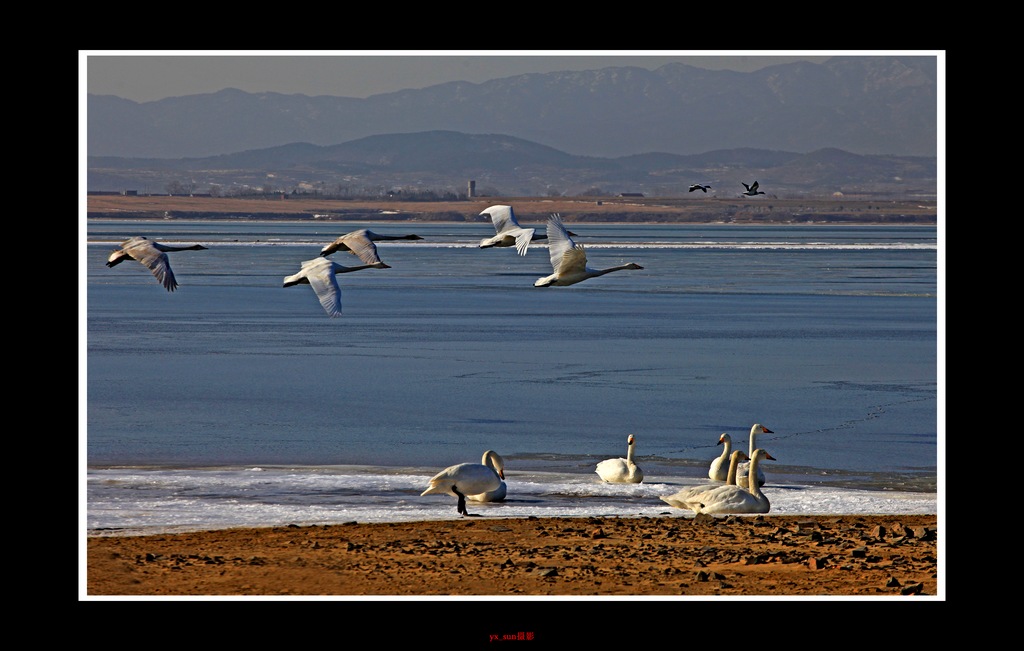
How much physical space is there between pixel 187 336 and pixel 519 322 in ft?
19.9

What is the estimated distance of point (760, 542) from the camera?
1012 centimetres

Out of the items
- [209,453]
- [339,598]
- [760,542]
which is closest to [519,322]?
[209,453]

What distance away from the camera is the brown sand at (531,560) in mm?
9117

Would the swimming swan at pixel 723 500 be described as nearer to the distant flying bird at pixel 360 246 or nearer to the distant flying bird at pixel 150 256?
the distant flying bird at pixel 360 246

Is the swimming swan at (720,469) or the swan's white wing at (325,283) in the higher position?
the swan's white wing at (325,283)

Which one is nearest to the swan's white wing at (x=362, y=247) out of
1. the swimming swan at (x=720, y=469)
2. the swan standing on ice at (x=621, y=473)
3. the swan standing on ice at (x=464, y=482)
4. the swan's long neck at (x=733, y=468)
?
the swan standing on ice at (x=464, y=482)

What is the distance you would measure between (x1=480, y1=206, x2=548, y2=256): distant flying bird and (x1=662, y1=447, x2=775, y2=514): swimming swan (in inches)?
93.0

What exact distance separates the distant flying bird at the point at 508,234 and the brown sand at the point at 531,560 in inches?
82.4

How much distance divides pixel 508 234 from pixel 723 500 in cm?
266

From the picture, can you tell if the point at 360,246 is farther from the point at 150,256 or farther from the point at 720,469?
the point at 720,469

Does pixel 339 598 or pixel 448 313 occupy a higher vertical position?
pixel 448 313

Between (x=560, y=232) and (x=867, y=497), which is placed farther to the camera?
(x=867, y=497)

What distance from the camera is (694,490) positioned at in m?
11.6

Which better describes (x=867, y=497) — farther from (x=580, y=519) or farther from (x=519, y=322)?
(x=519, y=322)
